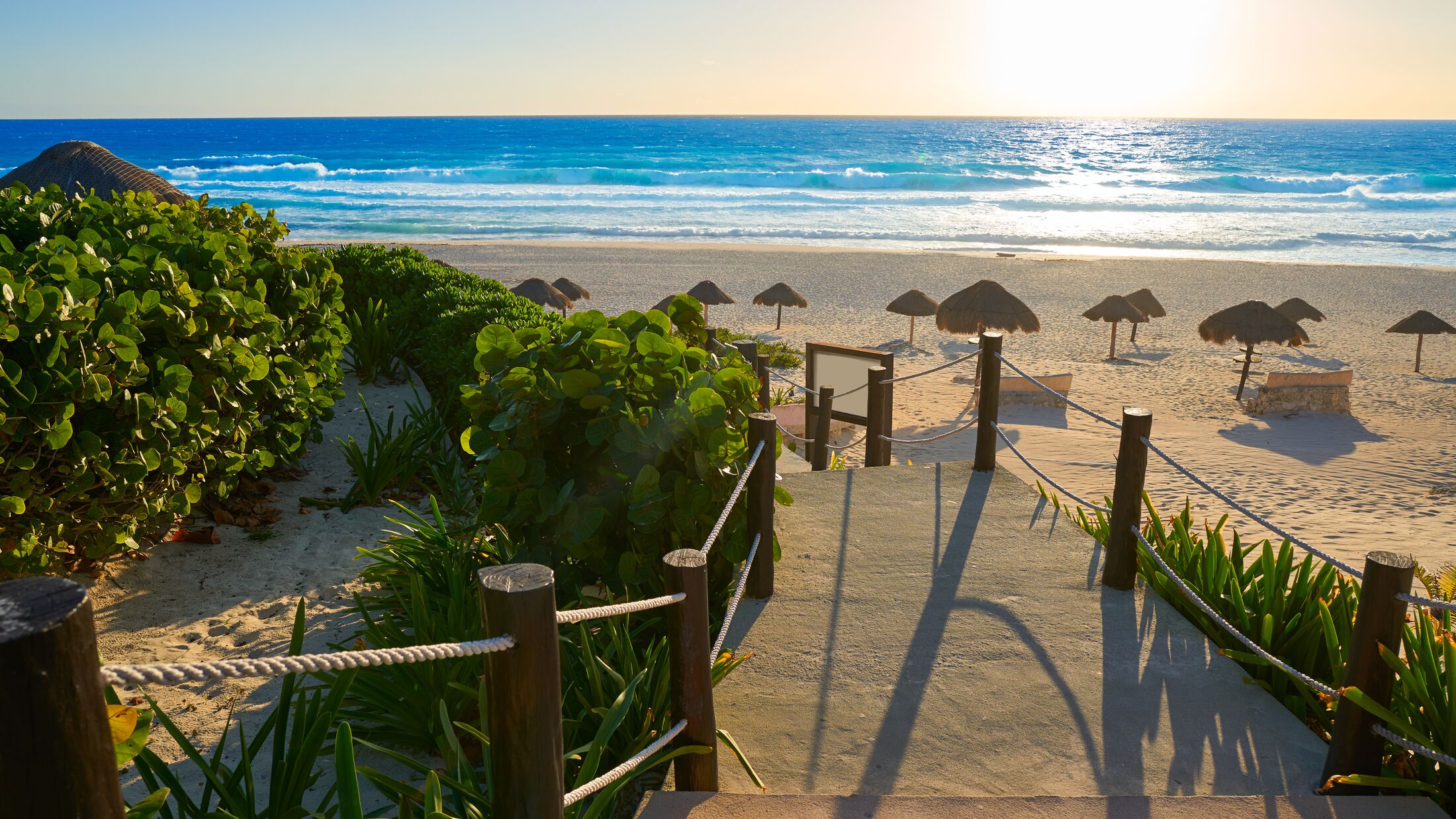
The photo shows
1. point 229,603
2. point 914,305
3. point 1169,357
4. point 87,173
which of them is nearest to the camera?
point 229,603

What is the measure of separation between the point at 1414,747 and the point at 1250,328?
50.1ft

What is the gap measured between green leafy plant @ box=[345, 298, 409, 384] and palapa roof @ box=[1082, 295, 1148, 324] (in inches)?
575

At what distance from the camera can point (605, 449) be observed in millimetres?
4359

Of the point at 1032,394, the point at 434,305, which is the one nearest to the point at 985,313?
the point at 1032,394

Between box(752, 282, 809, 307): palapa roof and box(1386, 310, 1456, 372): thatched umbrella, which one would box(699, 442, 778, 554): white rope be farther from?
box(1386, 310, 1456, 372): thatched umbrella

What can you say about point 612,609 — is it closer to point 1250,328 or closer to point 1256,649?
point 1256,649

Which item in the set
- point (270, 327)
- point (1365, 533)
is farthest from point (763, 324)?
point (270, 327)

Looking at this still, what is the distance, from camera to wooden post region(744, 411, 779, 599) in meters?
4.49

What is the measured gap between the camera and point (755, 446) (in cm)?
451

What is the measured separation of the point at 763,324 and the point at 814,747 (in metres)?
19.7

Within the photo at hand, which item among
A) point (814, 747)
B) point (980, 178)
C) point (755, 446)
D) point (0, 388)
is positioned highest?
point (980, 178)

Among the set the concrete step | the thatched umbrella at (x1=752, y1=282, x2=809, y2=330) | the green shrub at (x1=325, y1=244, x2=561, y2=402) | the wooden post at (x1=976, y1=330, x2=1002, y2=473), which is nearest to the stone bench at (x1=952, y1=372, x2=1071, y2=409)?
the thatched umbrella at (x1=752, y1=282, x2=809, y2=330)

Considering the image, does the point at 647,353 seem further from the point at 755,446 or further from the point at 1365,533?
the point at 1365,533

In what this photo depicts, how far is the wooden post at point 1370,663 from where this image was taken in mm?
3037
